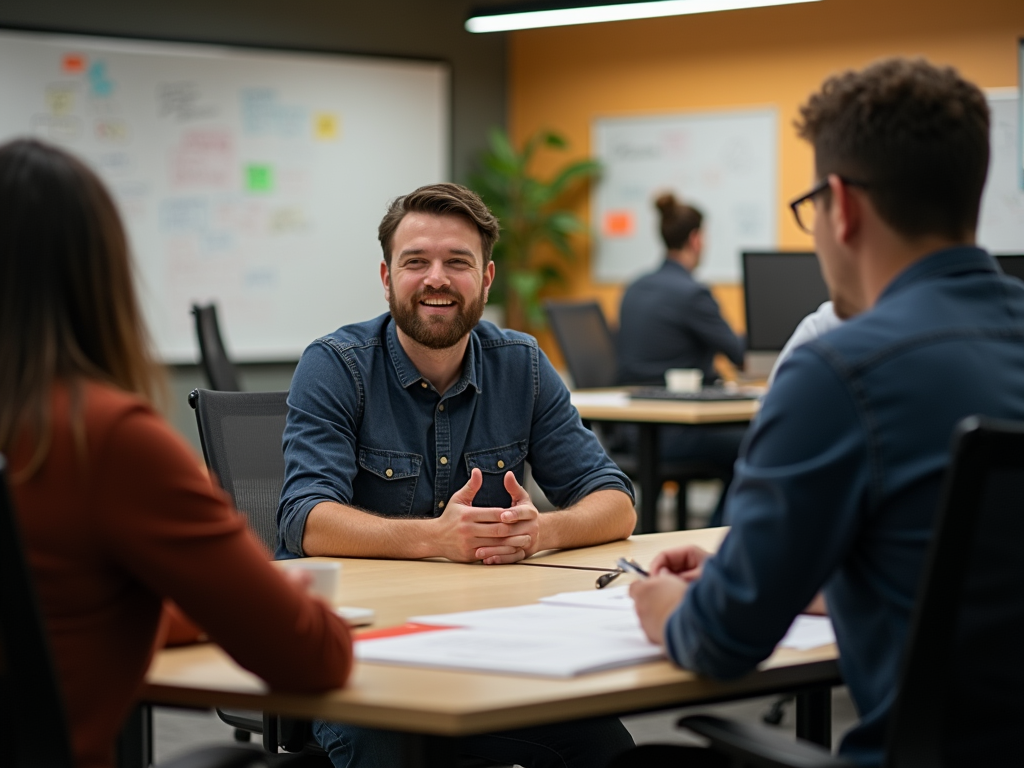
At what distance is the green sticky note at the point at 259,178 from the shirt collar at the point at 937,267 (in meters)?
6.18

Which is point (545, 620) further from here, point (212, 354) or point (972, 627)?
point (212, 354)

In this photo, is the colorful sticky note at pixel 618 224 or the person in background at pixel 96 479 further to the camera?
the colorful sticky note at pixel 618 224

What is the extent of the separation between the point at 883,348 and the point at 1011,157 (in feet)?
8.16

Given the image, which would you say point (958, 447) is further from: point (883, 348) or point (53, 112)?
point (53, 112)

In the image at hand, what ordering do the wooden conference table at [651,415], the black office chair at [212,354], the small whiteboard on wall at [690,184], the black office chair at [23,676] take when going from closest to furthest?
the black office chair at [23,676] → the wooden conference table at [651,415] → the black office chair at [212,354] → the small whiteboard on wall at [690,184]

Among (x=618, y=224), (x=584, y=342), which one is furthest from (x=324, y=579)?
(x=618, y=224)

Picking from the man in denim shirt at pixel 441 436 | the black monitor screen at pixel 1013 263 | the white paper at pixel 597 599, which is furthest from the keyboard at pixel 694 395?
the white paper at pixel 597 599

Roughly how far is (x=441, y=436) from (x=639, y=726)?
1594mm

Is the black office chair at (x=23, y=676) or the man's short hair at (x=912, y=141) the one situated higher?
the man's short hair at (x=912, y=141)

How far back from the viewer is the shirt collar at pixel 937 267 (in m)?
1.32

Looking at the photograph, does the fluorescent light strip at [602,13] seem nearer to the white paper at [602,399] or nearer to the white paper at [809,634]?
the white paper at [602,399]

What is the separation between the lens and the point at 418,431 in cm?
226

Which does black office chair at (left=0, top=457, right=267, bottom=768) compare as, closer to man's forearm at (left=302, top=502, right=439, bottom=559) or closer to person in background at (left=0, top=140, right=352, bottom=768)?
person in background at (left=0, top=140, right=352, bottom=768)

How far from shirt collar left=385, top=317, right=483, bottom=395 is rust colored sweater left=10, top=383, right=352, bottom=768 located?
107cm
